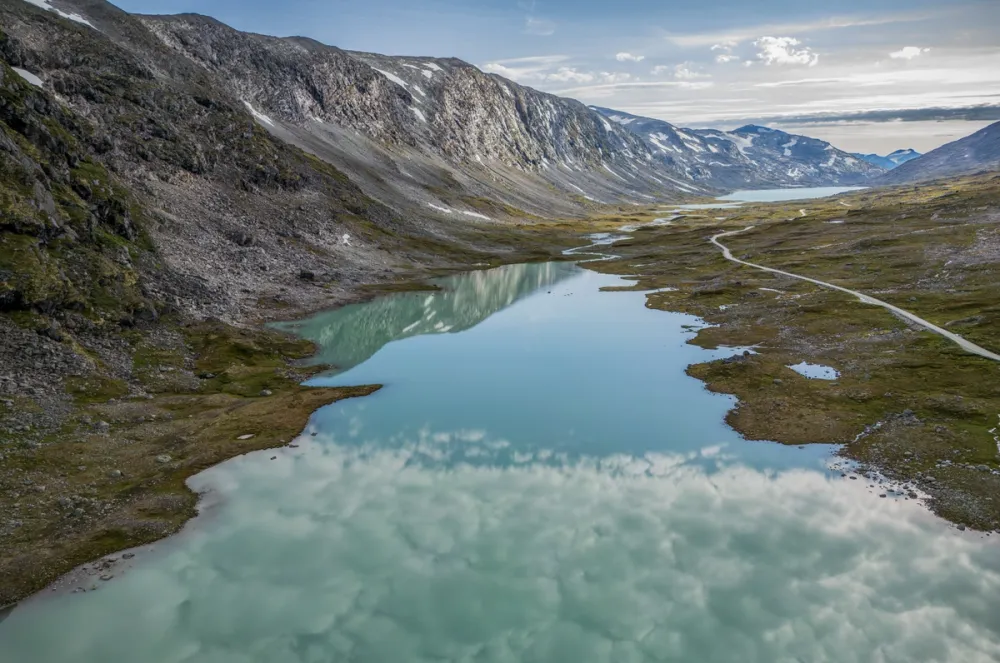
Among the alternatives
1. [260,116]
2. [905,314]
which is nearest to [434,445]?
[905,314]

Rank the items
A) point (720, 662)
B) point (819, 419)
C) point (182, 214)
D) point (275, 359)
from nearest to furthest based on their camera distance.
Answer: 1. point (720, 662)
2. point (819, 419)
3. point (275, 359)
4. point (182, 214)

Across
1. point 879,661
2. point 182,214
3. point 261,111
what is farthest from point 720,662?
point 261,111

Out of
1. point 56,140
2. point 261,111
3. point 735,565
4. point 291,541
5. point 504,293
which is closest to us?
point 735,565

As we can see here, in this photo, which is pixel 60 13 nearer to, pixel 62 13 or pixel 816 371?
pixel 62 13

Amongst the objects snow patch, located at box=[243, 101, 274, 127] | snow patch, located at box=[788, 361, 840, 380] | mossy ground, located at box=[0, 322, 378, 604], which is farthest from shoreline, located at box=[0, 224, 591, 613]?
snow patch, located at box=[243, 101, 274, 127]

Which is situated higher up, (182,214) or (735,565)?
(182,214)

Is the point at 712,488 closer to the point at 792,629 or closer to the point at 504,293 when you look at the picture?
the point at 792,629
